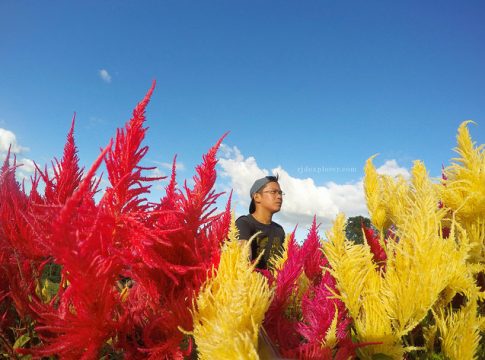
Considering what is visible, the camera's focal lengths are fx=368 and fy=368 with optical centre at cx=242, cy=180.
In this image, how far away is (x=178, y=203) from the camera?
2.83 ft

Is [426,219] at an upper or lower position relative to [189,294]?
upper

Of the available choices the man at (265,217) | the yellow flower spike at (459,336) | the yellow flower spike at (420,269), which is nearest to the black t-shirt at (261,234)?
the man at (265,217)

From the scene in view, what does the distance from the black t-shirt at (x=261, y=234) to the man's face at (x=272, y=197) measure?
226 mm

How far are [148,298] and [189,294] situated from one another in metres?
0.12

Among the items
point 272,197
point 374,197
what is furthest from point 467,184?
point 272,197

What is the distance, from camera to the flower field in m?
0.65

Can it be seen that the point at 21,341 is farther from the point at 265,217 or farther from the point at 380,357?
the point at 265,217

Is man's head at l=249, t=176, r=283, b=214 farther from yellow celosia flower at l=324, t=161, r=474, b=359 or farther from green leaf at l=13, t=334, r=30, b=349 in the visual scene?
green leaf at l=13, t=334, r=30, b=349

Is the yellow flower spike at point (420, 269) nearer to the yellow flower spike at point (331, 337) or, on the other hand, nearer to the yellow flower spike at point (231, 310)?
the yellow flower spike at point (331, 337)

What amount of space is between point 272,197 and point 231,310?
3.63m

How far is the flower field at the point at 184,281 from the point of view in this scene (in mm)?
646

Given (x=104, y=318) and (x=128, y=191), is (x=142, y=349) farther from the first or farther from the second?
(x=128, y=191)

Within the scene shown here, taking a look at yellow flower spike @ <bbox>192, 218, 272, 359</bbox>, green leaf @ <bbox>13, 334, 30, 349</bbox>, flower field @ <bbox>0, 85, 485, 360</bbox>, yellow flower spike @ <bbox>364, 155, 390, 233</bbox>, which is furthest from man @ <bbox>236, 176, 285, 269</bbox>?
yellow flower spike @ <bbox>192, 218, 272, 359</bbox>

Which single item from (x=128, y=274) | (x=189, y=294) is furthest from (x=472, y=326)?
(x=128, y=274)
